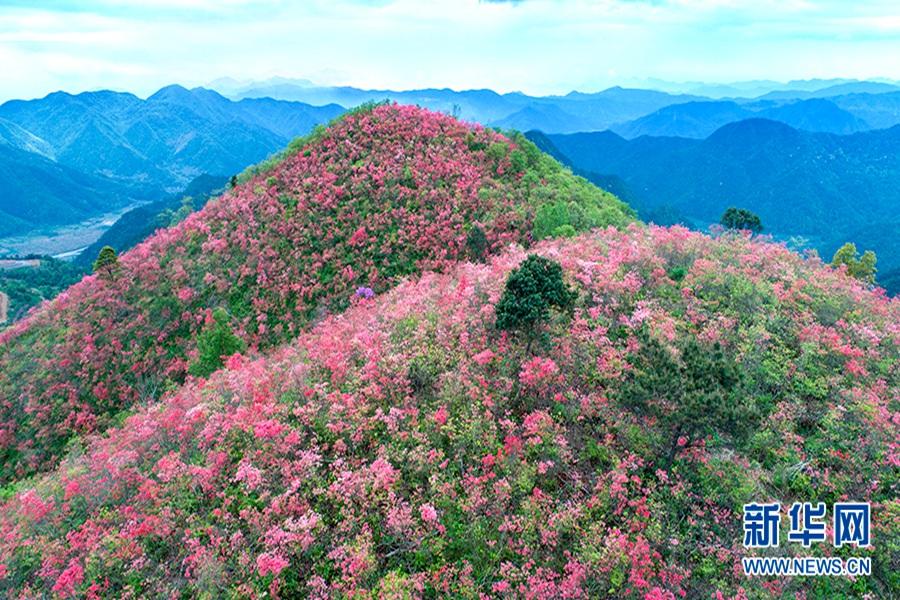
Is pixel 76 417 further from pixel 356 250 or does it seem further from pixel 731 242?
pixel 731 242

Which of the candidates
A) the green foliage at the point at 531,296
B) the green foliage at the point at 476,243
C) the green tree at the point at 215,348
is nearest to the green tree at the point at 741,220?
the green foliage at the point at 476,243

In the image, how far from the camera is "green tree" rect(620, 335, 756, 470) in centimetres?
1092

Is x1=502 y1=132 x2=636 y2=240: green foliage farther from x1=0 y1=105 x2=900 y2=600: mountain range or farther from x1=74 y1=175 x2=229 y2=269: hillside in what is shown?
x1=74 y1=175 x2=229 y2=269: hillside

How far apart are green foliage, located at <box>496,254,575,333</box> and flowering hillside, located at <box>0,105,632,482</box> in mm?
12674

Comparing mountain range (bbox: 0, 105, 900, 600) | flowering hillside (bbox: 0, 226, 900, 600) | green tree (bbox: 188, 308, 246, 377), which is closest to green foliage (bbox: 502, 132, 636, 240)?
mountain range (bbox: 0, 105, 900, 600)

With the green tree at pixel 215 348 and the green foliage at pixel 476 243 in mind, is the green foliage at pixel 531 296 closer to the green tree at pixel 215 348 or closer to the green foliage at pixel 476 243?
the green foliage at pixel 476 243

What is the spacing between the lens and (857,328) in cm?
1630

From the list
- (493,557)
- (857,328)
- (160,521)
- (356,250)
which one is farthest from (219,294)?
(857,328)

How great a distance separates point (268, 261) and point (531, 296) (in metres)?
22.3

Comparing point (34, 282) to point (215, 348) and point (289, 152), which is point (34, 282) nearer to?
point (289, 152)

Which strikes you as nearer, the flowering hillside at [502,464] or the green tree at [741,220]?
the flowering hillside at [502,464]

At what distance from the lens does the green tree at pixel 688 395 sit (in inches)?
430

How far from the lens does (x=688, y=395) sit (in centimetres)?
1104

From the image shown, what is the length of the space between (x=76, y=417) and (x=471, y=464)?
25.5m
